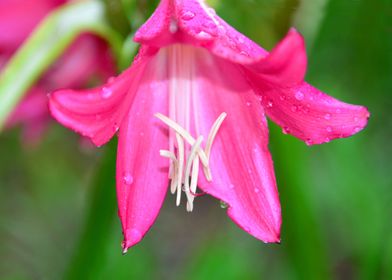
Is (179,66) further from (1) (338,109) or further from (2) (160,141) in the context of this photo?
(1) (338,109)

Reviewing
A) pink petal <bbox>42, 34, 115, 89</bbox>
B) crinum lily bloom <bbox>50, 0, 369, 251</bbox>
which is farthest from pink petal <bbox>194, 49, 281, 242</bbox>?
pink petal <bbox>42, 34, 115, 89</bbox>

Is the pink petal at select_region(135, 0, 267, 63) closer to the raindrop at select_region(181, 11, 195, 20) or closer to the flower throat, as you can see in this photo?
the raindrop at select_region(181, 11, 195, 20)

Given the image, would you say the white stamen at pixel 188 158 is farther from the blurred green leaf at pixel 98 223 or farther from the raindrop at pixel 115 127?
the blurred green leaf at pixel 98 223

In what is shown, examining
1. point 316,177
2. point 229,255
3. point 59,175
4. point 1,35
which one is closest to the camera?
point 1,35

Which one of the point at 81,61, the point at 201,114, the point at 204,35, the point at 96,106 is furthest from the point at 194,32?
the point at 81,61

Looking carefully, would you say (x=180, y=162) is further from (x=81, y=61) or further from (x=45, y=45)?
(x=81, y=61)

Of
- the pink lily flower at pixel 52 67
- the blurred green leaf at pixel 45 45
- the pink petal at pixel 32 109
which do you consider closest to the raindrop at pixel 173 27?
the blurred green leaf at pixel 45 45

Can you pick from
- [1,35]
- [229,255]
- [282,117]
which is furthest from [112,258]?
[282,117]
